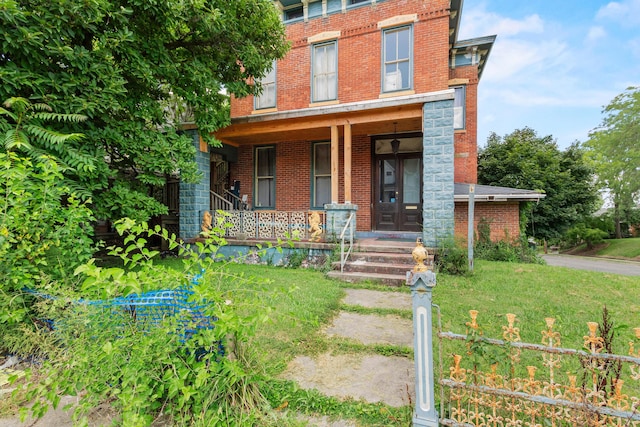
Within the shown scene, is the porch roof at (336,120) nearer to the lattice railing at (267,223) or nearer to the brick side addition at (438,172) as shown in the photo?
the brick side addition at (438,172)

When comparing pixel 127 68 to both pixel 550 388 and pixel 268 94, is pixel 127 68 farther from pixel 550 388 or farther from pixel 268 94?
pixel 550 388

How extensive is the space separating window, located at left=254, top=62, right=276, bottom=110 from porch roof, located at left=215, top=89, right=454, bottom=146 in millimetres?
1496

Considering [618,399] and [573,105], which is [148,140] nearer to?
[618,399]

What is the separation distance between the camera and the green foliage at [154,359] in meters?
1.77

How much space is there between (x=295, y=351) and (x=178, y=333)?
1.49m

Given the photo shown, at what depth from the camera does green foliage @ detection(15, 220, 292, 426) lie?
1.77 m

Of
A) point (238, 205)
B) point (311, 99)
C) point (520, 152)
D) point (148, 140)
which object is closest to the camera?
point (148, 140)

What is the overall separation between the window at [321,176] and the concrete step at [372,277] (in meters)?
4.00

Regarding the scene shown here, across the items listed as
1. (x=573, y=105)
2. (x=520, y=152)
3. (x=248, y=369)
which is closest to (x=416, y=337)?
(x=248, y=369)

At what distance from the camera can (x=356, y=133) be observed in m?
9.45

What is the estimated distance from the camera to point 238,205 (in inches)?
425

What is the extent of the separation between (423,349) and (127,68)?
6374mm

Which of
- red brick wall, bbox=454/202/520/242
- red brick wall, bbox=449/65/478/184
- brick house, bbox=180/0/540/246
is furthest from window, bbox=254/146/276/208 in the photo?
red brick wall, bbox=449/65/478/184

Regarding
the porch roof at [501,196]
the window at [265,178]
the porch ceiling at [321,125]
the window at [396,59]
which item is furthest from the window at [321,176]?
the porch roof at [501,196]
